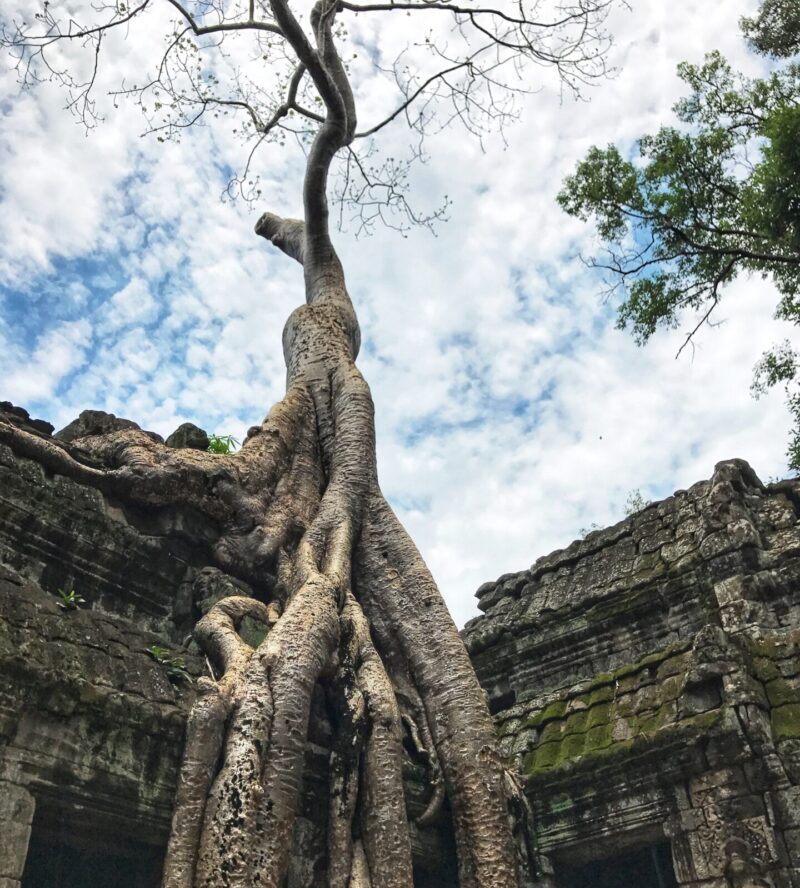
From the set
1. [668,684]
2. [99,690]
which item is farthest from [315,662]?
[668,684]

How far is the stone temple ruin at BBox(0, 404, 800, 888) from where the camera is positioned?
10.4ft

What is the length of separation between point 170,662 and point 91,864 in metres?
1.01

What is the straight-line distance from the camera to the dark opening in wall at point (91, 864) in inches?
138

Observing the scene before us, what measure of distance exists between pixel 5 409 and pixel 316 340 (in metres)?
2.73

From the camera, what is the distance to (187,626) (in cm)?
452

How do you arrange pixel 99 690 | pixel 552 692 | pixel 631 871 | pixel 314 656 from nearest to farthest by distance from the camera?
pixel 99 690, pixel 314 656, pixel 631 871, pixel 552 692

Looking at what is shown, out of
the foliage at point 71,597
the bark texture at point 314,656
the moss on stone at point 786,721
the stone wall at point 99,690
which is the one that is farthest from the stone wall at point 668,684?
the foliage at point 71,597

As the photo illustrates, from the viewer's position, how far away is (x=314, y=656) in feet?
12.9

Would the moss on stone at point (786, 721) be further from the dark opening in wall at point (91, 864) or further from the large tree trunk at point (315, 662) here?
the dark opening in wall at point (91, 864)

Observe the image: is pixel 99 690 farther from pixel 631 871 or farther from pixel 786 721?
pixel 631 871

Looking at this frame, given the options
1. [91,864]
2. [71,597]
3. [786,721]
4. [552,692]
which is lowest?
[91,864]

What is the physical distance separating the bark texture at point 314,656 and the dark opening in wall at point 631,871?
1359 millimetres

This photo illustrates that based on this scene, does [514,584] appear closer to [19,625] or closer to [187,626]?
[187,626]

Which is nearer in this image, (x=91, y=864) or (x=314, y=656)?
(x=91, y=864)
